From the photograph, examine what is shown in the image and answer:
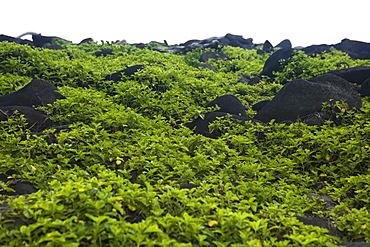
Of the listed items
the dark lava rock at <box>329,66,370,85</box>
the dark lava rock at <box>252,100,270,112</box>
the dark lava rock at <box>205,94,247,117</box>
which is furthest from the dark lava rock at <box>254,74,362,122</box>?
the dark lava rock at <box>329,66,370,85</box>

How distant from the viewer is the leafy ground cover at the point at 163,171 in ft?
11.3

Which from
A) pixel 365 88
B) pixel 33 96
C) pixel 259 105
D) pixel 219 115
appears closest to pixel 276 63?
pixel 259 105

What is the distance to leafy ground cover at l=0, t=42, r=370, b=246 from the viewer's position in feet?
11.3

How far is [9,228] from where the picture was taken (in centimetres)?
334

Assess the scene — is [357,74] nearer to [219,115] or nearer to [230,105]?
[230,105]

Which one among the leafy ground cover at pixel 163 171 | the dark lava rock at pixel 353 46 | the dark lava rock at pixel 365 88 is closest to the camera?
the leafy ground cover at pixel 163 171

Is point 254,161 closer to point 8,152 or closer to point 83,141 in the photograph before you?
point 83,141

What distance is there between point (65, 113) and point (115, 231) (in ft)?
14.9

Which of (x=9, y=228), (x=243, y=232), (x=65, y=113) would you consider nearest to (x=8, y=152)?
(x=65, y=113)

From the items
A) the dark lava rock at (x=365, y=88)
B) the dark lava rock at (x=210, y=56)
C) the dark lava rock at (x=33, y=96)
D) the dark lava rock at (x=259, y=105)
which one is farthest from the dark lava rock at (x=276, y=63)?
the dark lava rock at (x=33, y=96)

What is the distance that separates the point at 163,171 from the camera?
16.7 ft

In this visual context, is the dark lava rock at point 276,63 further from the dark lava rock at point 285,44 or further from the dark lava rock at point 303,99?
the dark lava rock at point 285,44

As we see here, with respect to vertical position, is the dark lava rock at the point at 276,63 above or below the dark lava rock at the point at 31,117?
above

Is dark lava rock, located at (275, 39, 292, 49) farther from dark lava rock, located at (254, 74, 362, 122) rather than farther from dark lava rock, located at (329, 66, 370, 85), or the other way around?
dark lava rock, located at (254, 74, 362, 122)
